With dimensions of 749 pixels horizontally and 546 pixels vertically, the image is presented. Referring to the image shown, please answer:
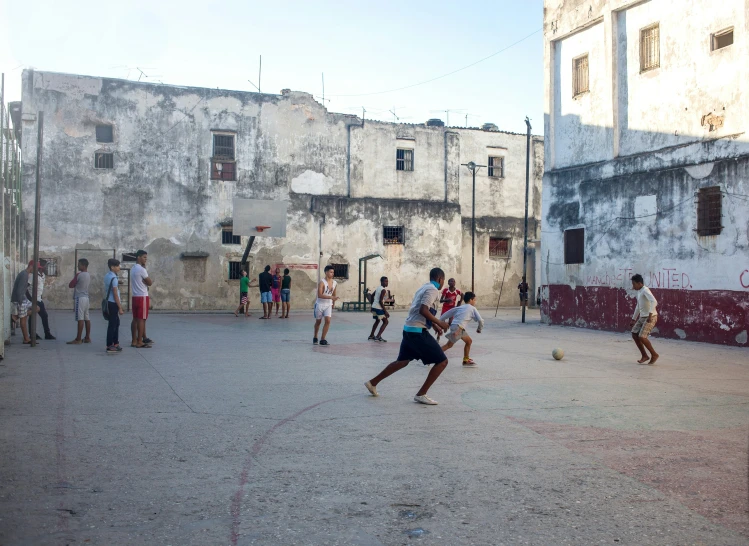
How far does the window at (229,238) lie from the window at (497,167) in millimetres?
13226

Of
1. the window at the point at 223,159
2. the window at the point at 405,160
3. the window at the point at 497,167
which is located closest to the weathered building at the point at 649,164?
the window at the point at 405,160

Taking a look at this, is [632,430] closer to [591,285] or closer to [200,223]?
[591,285]

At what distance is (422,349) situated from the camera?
840cm

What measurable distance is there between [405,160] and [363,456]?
29725 millimetres

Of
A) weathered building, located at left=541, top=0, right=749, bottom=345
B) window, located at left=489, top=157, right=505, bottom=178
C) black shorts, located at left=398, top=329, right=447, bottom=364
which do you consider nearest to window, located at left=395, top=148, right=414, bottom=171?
window, located at left=489, top=157, right=505, bottom=178

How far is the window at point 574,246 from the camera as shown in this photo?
21984 millimetres

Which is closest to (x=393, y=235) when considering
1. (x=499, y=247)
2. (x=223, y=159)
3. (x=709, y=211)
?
(x=499, y=247)

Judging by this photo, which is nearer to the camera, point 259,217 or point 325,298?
point 325,298

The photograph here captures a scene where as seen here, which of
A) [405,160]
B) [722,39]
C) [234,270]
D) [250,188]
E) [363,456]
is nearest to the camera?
[363,456]

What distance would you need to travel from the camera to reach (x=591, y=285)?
2153 centimetres

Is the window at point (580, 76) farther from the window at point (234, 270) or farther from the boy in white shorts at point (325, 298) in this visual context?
the window at point (234, 270)

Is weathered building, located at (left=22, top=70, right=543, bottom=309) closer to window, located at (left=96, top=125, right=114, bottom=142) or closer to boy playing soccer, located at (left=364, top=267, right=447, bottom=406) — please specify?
window, located at (left=96, top=125, right=114, bottom=142)

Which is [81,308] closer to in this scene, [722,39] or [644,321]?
[644,321]

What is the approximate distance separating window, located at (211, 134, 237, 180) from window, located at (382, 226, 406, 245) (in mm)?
7399
